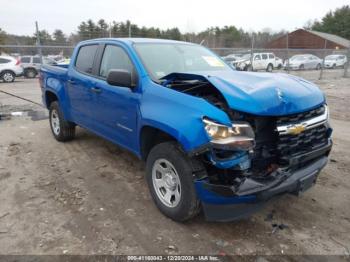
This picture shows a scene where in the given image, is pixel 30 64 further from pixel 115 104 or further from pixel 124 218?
pixel 124 218

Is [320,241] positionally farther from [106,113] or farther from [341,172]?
[106,113]

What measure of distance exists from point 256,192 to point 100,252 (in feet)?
4.89

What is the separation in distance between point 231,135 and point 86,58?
3168 mm

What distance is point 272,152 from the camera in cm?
288

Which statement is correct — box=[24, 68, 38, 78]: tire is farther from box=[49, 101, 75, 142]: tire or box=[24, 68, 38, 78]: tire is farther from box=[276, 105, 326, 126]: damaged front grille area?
box=[276, 105, 326, 126]: damaged front grille area

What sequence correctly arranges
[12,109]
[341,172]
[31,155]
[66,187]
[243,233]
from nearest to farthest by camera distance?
[243,233], [66,187], [341,172], [31,155], [12,109]

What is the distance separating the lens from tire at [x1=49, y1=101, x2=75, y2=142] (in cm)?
569

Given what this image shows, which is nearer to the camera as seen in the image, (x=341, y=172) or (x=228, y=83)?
(x=228, y=83)

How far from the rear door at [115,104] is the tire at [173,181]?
564mm

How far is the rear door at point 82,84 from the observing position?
459 centimetres

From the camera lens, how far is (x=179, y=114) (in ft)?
9.53

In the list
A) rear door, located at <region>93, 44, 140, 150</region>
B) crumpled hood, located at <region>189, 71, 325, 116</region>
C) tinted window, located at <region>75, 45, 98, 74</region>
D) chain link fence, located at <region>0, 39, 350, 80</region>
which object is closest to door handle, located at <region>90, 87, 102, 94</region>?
rear door, located at <region>93, 44, 140, 150</region>

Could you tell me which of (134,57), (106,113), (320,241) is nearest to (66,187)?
(106,113)

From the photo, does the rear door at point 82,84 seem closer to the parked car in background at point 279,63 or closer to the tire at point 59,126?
the tire at point 59,126
